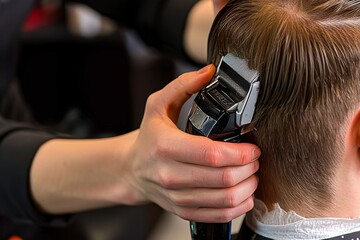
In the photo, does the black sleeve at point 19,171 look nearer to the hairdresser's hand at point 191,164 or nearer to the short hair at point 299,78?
the hairdresser's hand at point 191,164

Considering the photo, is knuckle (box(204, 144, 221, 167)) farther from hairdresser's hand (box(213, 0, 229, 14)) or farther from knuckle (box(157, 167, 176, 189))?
hairdresser's hand (box(213, 0, 229, 14))

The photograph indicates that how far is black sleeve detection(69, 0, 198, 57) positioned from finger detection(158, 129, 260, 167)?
2.22ft

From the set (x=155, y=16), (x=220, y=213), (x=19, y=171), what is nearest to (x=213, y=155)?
(x=220, y=213)

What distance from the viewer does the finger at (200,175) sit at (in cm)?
91

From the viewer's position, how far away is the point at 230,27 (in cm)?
93

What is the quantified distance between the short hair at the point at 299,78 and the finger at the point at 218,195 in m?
0.06

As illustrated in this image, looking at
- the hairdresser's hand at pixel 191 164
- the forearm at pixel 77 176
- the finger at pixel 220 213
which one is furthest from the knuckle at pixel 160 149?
the forearm at pixel 77 176

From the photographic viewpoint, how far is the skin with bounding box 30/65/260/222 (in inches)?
36.1

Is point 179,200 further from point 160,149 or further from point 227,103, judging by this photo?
point 227,103

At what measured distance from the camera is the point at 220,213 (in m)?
0.96

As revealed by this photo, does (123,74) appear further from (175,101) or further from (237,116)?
(237,116)

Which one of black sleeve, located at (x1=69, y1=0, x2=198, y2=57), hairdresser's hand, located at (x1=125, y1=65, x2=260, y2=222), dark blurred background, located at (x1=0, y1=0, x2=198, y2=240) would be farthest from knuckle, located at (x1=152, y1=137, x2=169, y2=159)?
dark blurred background, located at (x1=0, y1=0, x2=198, y2=240)

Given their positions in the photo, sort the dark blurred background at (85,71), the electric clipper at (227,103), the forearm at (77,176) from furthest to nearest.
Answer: the dark blurred background at (85,71), the forearm at (77,176), the electric clipper at (227,103)

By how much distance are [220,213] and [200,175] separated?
0.24 feet
